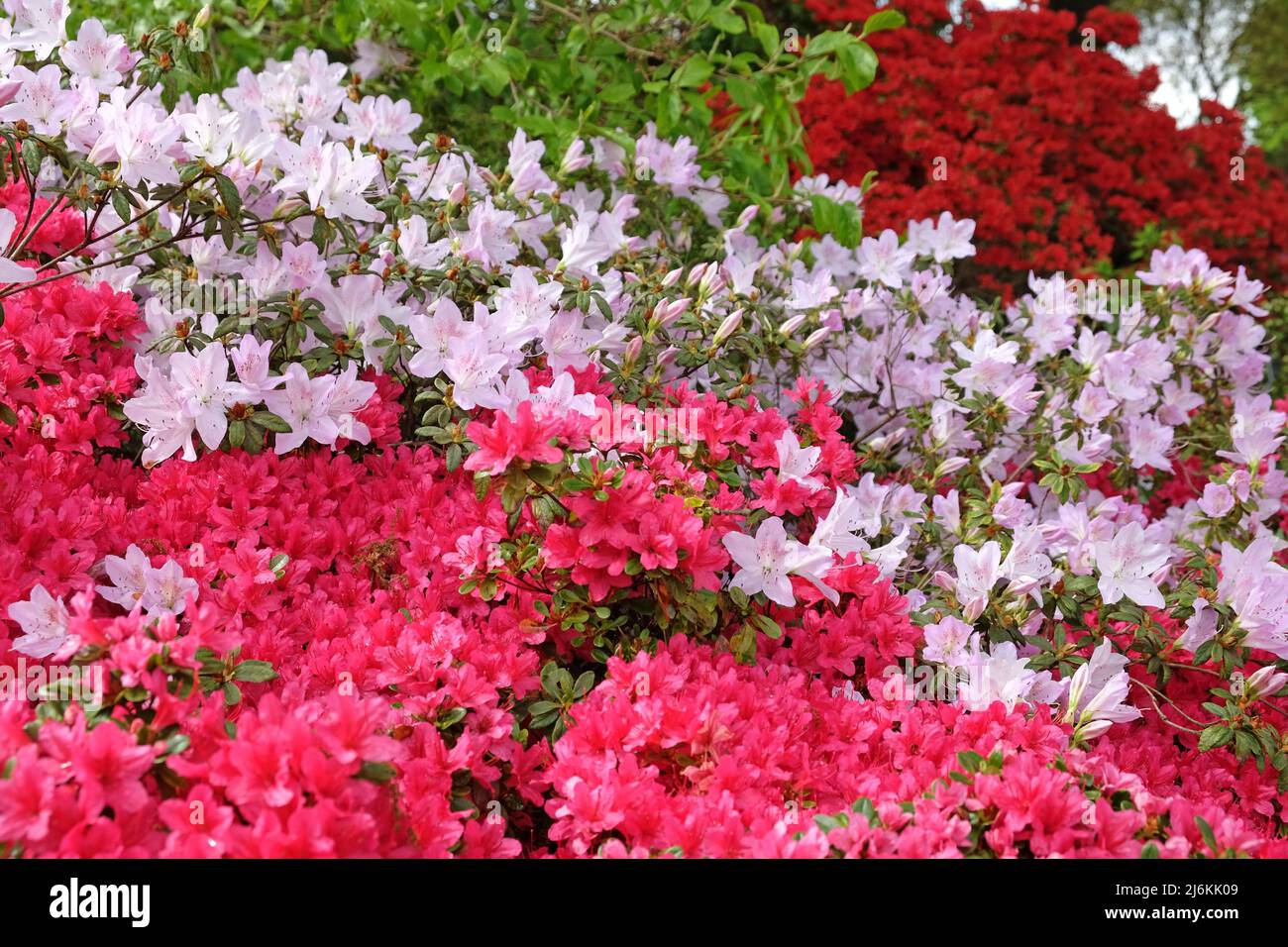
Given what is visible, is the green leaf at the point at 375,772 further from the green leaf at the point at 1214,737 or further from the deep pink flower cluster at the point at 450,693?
the green leaf at the point at 1214,737

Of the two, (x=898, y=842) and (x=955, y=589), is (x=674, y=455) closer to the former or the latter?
(x=955, y=589)

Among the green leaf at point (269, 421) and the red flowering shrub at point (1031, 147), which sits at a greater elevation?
the red flowering shrub at point (1031, 147)

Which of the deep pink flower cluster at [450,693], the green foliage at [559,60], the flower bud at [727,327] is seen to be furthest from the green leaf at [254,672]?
the green foliage at [559,60]

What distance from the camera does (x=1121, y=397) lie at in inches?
112

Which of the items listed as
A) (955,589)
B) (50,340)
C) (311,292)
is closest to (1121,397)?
(955,589)

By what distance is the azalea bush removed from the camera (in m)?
1.40

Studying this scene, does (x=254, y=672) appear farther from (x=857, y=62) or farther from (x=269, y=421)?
(x=857, y=62)

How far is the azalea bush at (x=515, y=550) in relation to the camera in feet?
4.60

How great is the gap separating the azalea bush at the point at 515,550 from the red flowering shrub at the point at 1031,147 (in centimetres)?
248

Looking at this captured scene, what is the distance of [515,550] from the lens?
1.84 meters

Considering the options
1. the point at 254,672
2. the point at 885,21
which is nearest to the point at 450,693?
the point at 254,672

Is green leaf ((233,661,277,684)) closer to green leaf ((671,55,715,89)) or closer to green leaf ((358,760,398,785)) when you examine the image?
green leaf ((358,760,398,785))

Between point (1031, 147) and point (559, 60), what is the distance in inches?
116

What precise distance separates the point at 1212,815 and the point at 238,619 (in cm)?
153
